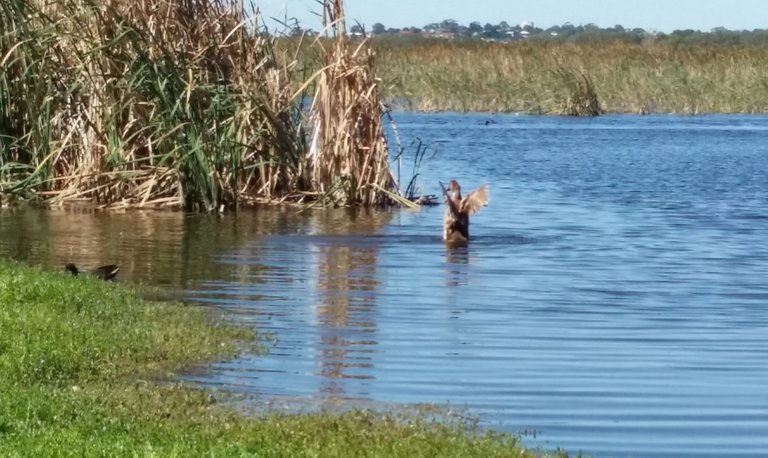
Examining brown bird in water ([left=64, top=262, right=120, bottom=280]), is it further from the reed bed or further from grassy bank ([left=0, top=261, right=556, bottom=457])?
the reed bed

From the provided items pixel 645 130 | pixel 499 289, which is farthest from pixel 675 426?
pixel 645 130

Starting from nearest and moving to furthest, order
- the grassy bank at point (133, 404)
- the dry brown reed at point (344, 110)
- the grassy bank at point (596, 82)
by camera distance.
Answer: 1. the grassy bank at point (133, 404)
2. the dry brown reed at point (344, 110)
3. the grassy bank at point (596, 82)

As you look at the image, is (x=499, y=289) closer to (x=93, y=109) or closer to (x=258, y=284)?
(x=258, y=284)

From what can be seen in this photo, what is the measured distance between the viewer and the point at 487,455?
7828 mm

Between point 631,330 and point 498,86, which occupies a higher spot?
point 498,86

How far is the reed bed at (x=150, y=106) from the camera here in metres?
20.0

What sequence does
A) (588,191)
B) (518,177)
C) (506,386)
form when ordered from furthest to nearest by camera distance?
(518,177)
(588,191)
(506,386)

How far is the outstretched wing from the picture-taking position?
56.7 feet

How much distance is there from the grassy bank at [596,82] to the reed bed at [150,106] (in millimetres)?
25693

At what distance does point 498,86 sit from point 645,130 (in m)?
7.54

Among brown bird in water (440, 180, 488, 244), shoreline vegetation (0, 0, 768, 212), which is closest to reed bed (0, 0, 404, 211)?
shoreline vegetation (0, 0, 768, 212)

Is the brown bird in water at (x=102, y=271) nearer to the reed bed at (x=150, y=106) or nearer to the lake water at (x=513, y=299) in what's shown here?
the lake water at (x=513, y=299)

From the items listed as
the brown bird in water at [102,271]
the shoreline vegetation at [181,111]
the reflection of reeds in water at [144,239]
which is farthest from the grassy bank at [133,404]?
the shoreline vegetation at [181,111]

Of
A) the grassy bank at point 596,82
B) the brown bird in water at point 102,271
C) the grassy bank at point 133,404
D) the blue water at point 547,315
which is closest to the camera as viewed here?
the grassy bank at point 133,404
